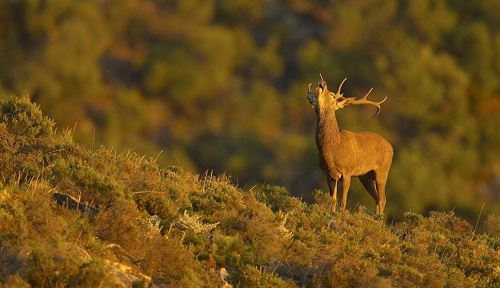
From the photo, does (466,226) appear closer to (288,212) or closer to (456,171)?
(288,212)

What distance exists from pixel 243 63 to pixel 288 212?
40.8 meters

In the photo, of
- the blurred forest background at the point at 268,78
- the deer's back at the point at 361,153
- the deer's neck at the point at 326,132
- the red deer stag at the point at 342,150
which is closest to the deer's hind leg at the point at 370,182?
the red deer stag at the point at 342,150

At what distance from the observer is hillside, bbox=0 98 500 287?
445 inches

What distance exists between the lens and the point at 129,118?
48688 mm

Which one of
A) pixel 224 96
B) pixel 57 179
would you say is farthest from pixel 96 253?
pixel 224 96

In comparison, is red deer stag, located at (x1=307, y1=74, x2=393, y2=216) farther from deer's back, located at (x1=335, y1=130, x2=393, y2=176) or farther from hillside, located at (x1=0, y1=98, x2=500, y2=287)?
hillside, located at (x1=0, y1=98, x2=500, y2=287)

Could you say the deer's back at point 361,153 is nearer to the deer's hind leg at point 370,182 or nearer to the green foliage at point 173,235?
the deer's hind leg at point 370,182

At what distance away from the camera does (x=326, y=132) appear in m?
18.2

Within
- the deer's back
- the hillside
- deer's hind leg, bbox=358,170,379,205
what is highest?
the deer's back

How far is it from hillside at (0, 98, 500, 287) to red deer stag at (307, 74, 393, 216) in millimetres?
2293

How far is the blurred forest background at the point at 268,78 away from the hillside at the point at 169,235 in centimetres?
2616

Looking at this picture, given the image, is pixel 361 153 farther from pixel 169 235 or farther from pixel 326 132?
pixel 169 235

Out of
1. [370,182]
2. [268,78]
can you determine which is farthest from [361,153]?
→ [268,78]

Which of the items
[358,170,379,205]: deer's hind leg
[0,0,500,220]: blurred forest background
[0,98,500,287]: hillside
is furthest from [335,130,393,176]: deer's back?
[0,0,500,220]: blurred forest background
